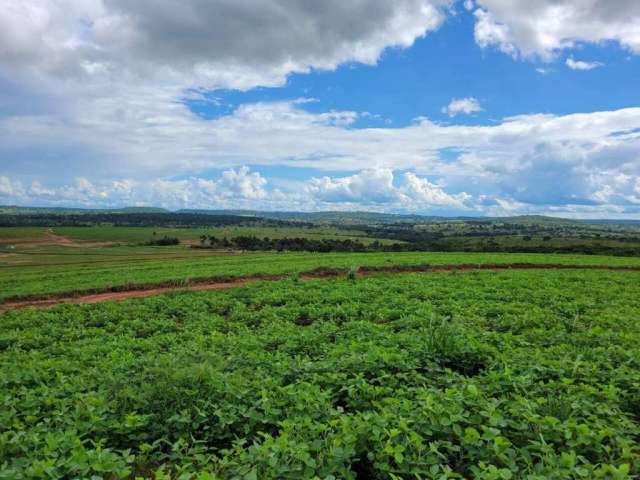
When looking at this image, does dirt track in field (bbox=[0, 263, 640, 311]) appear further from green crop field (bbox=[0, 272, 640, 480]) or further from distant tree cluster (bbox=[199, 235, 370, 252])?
distant tree cluster (bbox=[199, 235, 370, 252])

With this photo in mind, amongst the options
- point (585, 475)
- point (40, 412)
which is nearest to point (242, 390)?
point (40, 412)

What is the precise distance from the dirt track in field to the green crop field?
11362mm

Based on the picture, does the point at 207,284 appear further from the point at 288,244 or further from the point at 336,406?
the point at 288,244

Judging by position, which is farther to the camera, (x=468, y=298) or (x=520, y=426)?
(x=468, y=298)

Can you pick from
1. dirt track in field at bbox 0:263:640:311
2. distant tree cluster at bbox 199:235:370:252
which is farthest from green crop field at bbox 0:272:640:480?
distant tree cluster at bbox 199:235:370:252

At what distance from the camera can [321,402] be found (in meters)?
5.38

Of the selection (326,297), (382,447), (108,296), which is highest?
(382,447)

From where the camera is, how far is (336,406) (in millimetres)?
6148

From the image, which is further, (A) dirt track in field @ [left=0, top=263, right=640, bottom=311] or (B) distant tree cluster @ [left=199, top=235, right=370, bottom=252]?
(B) distant tree cluster @ [left=199, top=235, right=370, bottom=252]

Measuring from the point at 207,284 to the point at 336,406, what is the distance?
69.5 feet

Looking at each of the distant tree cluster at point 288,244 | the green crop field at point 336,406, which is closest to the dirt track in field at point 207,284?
the green crop field at point 336,406

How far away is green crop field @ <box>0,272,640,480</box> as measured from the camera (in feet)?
13.3

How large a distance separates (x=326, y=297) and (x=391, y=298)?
115 inches

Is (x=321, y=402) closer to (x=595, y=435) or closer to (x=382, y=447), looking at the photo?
(x=382, y=447)
